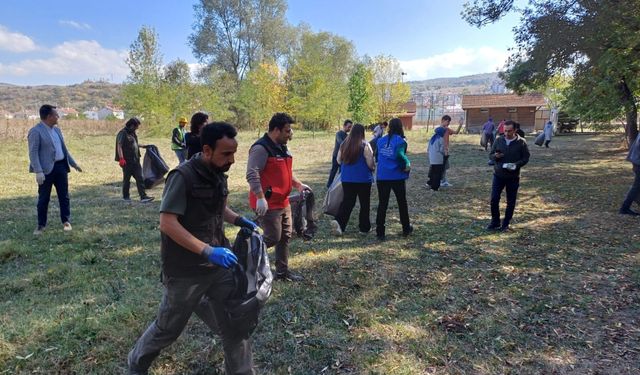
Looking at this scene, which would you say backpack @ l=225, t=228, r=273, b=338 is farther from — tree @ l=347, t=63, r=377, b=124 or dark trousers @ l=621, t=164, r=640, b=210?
tree @ l=347, t=63, r=377, b=124

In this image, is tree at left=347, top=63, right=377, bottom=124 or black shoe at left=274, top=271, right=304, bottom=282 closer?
black shoe at left=274, top=271, right=304, bottom=282

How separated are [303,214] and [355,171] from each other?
1.07m

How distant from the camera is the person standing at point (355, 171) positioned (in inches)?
232

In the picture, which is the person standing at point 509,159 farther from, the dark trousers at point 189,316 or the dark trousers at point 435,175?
the dark trousers at point 189,316

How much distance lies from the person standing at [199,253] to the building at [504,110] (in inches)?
1789

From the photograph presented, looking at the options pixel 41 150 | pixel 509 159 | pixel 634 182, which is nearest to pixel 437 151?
pixel 509 159

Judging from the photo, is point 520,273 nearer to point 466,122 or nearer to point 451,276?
point 451,276

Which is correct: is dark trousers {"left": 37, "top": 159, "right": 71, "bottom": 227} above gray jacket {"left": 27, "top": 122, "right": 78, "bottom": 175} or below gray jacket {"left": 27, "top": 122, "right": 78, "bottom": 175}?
below

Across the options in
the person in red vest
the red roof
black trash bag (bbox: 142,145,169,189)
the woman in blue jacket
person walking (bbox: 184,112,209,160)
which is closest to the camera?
the person in red vest

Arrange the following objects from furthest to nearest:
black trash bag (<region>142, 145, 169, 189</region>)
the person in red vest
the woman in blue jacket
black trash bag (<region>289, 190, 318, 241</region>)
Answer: black trash bag (<region>142, 145, 169, 189</region>)
the woman in blue jacket
black trash bag (<region>289, 190, 318, 241</region>)
the person in red vest

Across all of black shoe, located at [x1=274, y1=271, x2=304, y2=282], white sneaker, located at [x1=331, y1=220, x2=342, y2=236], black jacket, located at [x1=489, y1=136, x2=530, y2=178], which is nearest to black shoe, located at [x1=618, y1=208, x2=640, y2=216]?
black jacket, located at [x1=489, y1=136, x2=530, y2=178]

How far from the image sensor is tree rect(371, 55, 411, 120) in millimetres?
44281

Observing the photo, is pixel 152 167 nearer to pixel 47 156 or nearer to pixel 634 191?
pixel 47 156

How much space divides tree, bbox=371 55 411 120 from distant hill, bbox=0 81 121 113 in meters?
83.1
